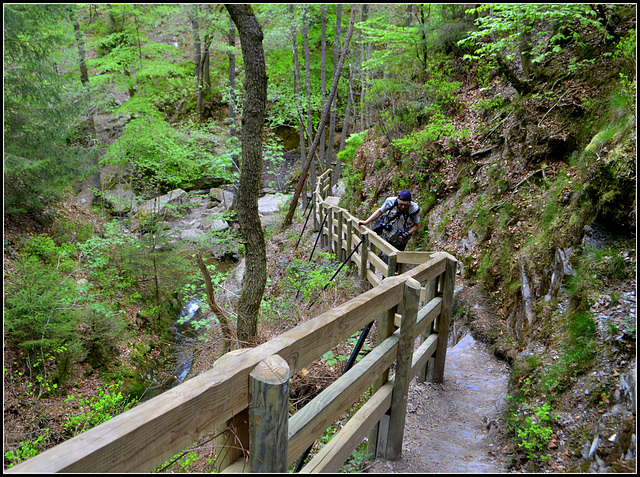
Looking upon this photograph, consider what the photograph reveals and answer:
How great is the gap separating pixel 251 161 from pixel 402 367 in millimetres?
3593

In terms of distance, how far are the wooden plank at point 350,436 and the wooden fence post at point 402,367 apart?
10 cm

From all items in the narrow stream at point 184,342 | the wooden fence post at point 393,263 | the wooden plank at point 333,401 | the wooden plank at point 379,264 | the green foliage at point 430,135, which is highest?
the green foliage at point 430,135

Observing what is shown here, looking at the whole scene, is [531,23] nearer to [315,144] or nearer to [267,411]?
[267,411]

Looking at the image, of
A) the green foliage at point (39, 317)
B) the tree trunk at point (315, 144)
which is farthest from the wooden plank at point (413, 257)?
the tree trunk at point (315, 144)

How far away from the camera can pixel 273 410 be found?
1.69 m

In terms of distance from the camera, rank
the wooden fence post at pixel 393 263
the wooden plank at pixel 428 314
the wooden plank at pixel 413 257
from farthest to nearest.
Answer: the wooden fence post at pixel 393 263
the wooden plank at pixel 413 257
the wooden plank at pixel 428 314

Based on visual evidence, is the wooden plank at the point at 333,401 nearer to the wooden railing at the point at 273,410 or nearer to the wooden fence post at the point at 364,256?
the wooden railing at the point at 273,410

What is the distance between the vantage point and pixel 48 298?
8.02 metres

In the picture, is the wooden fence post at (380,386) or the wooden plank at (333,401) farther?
the wooden fence post at (380,386)

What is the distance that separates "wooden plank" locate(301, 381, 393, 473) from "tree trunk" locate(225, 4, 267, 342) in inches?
130

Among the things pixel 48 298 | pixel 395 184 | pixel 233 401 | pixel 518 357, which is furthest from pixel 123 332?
pixel 233 401

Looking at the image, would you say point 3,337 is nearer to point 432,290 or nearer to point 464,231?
point 432,290

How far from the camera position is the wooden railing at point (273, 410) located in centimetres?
119

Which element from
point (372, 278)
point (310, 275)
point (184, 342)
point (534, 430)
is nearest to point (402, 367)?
point (534, 430)
